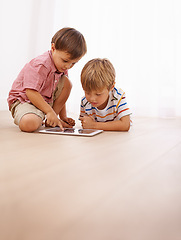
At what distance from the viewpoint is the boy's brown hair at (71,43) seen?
1121 millimetres

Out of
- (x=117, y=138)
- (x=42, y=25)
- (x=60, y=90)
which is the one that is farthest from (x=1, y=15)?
(x=117, y=138)

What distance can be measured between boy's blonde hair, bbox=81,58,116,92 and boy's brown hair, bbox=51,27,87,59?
0.07 metres

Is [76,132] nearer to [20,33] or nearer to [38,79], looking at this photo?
[38,79]

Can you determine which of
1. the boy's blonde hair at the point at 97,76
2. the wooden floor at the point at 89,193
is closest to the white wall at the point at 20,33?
the boy's blonde hair at the point at 97,76

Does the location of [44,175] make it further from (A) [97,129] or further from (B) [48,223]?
(A) [97,129]

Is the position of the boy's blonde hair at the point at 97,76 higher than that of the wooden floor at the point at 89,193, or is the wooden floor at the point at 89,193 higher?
the boy's blonde hair at the point at 97,76

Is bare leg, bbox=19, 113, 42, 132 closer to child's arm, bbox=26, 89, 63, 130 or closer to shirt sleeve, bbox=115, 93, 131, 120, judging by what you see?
child's arm, bbox=26, 89, 63, 130

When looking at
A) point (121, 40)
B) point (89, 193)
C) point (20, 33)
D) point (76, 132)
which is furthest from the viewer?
point (20, 33)

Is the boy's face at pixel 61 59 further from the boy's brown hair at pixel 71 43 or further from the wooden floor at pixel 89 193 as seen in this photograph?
the wooden floor at pixel 89 193

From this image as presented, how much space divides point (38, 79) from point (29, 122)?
19 centimetres

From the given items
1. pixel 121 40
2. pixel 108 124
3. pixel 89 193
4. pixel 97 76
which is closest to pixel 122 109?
pixel 108 124

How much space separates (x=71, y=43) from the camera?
3.67ft

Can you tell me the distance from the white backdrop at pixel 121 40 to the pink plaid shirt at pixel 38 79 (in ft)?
3.19

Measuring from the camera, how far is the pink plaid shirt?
3.75 feet
